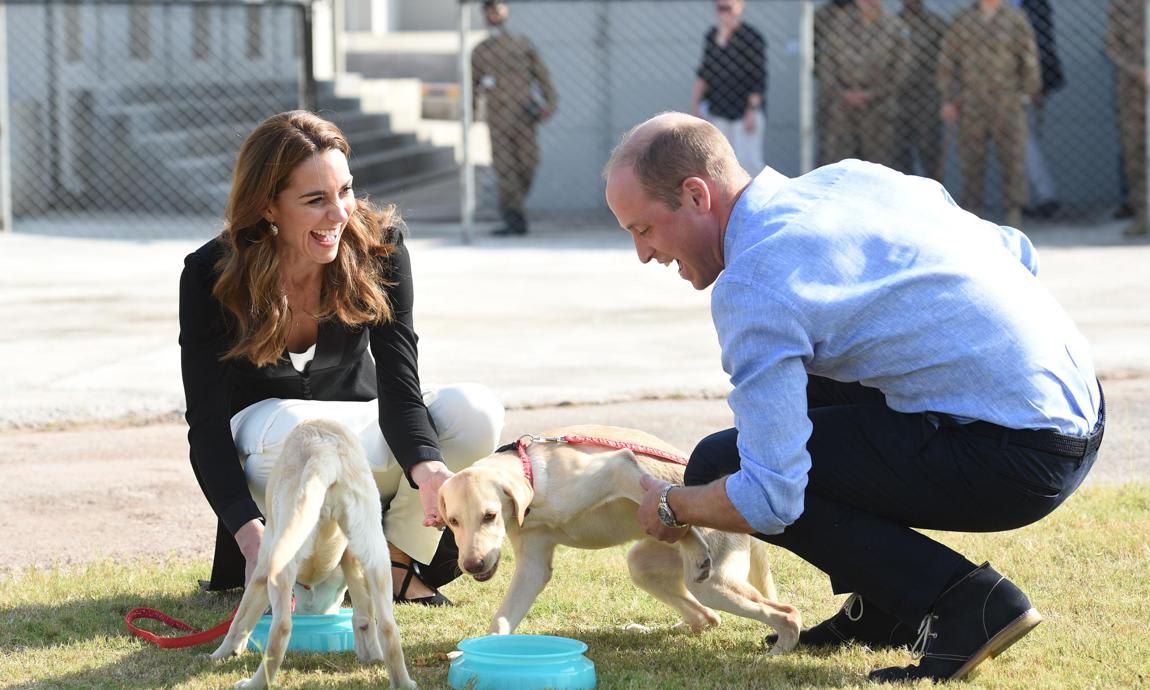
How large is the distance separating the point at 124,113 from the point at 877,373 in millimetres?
14082

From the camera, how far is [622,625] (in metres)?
4.31

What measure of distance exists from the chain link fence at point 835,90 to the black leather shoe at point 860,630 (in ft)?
30.9

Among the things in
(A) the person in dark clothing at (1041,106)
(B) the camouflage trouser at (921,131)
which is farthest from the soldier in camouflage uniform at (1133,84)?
(B) the camouflage trouser at (921,131)

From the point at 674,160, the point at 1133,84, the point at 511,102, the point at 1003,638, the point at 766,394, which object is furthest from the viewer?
the point at 511,102

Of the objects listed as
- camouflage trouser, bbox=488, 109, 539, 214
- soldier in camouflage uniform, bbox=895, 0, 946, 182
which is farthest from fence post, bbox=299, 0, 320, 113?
soldier in camouflage uniform, bbox=895, 0, 946, 182

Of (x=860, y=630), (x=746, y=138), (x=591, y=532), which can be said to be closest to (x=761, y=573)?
(x=860, y=630)

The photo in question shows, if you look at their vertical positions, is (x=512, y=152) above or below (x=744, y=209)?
below

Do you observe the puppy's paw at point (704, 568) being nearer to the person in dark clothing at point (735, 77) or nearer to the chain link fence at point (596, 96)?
the chain link fence at point (596, 96)

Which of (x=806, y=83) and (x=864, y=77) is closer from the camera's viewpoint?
(x=806, y=83)

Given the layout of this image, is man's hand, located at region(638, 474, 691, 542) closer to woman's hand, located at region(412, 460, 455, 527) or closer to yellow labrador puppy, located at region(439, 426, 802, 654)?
yellow labrador puppy, located at region(439, 426, 802, 654)

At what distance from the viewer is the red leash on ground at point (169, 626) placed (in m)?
3.97

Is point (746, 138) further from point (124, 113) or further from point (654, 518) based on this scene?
point (654, 518)

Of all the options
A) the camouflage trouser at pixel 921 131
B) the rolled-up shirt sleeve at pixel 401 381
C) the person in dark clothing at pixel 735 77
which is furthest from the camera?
the camouflage trouser at pixel 921 131

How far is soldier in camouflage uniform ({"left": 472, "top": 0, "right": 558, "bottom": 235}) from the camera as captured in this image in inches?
559
